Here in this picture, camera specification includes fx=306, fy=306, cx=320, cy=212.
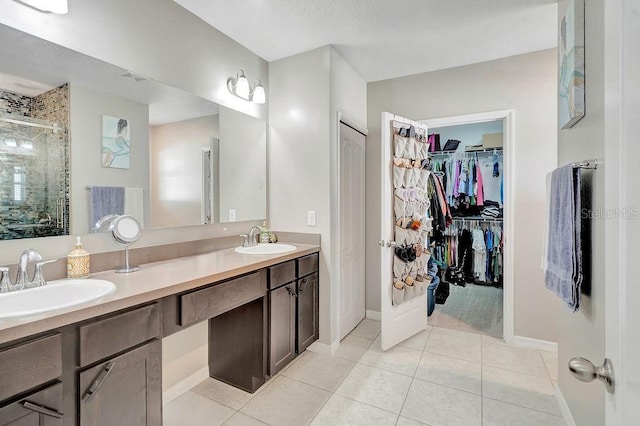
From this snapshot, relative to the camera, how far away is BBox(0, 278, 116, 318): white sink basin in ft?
3.88

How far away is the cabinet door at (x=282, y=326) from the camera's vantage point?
2.05m

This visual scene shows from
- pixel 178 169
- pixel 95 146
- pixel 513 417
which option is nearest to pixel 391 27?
pixel 178 169

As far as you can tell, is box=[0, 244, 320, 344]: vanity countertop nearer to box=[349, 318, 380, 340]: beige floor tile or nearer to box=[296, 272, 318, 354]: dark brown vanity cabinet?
box=[296, 272, 318, 354]: dark brown vanity cabinet

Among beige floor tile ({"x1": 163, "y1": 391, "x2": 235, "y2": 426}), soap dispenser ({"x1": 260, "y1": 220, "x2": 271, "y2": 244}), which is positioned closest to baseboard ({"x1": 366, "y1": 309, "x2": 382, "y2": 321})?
soap dispenser ({"x1": 260, "y1": 220, "x2": 271, "y2": 244})

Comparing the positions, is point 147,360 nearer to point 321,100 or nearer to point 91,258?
point 91,258

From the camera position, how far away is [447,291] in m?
4.14

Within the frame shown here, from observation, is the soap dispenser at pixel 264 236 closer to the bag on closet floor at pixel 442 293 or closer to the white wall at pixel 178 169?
the white wall at pixel 178 169

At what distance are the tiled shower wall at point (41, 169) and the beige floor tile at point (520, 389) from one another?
271cm

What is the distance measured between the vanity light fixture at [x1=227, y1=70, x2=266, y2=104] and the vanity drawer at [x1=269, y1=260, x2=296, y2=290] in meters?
1.40

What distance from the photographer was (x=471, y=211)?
4375mm

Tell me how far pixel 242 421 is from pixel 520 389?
1.83 meters

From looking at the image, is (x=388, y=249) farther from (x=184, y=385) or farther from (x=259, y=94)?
(x=184, y=385)

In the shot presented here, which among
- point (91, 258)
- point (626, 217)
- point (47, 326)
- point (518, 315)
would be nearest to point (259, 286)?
point (91, 258)

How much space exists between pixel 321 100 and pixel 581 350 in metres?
2.32
